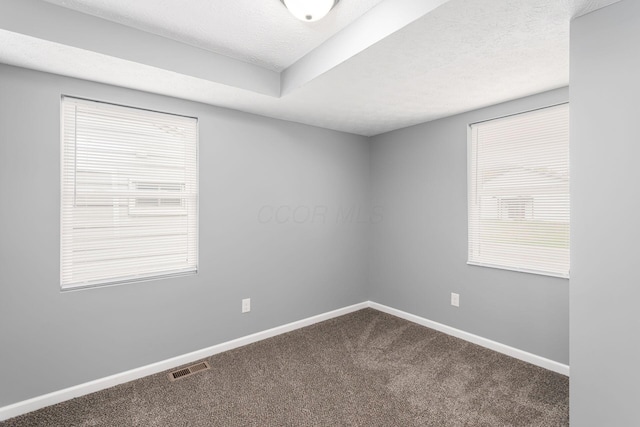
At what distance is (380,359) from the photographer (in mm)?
2688

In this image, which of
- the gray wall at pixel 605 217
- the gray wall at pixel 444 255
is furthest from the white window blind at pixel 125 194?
the gray wall at pixel 605 217

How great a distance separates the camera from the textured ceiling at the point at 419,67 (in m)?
1.51

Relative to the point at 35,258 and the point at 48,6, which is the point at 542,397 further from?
the point at 48,6

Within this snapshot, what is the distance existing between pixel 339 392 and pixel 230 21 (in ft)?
8.56

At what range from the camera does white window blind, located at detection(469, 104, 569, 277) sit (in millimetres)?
2471

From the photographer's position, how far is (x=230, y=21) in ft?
6.03

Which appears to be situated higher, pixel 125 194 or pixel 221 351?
pixel 125 194

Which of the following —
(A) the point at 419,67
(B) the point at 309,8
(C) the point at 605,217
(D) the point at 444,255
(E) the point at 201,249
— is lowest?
(D) the point at 444,255

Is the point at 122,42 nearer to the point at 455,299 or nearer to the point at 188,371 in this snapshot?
the point at 188,371

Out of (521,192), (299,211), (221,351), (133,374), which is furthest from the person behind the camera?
(299,211)

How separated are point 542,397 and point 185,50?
3.49 metres

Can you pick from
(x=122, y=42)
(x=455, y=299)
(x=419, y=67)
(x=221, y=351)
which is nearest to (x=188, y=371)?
(x=221, y=351)

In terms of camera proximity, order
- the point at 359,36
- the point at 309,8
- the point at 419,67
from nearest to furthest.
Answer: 1. the point at 309,8
2. the point at 359,36
3. the point at 419,67

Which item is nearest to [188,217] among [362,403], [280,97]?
[280,97]
